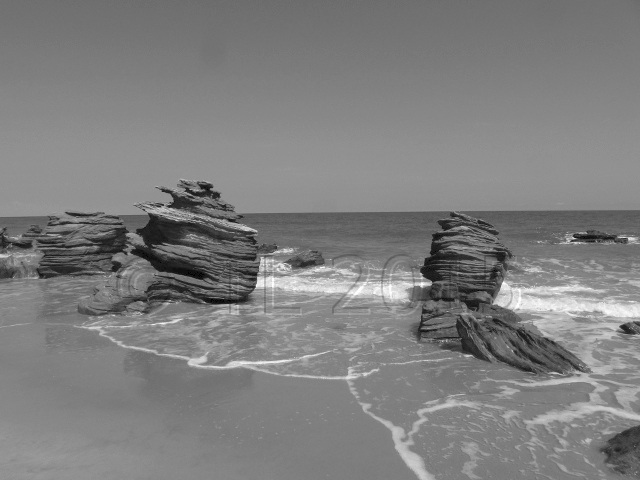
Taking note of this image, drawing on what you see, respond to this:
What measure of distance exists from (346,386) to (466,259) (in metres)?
7.93

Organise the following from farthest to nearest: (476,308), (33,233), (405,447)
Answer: (33,233), (476,308), (405,447)

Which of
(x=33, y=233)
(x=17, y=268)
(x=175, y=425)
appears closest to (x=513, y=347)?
(x=175, y=425)

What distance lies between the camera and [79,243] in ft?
67.8

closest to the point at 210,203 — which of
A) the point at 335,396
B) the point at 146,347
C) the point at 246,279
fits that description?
the point at 246,279

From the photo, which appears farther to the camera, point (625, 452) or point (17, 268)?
point (17, 268)

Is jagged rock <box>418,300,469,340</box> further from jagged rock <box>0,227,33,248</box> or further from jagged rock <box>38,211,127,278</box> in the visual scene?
jagged rock <box>0,227,33,248</box>

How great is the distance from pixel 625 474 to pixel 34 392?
817 centimetres

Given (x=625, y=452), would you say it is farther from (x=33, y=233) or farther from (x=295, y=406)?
(x=33, y=233)

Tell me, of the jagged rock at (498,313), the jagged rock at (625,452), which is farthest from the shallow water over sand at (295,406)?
the jagged rock at (498,313)

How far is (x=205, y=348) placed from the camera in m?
9.34

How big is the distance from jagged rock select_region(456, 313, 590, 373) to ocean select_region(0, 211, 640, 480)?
28 centimetres

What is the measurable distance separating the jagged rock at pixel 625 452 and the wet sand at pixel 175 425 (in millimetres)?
2367

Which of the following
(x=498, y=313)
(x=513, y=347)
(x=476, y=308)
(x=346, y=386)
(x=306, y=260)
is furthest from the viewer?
(x=306, y=260)

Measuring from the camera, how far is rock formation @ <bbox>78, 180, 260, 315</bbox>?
44.9ft
